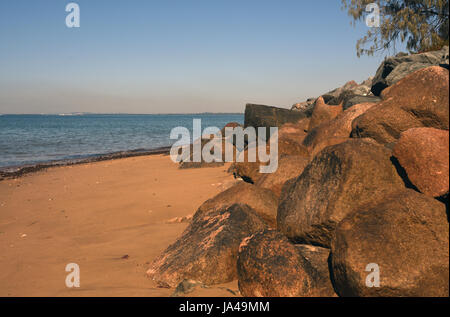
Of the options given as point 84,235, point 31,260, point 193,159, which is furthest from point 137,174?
point 31,260

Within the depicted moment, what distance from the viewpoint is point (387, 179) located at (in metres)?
3.84

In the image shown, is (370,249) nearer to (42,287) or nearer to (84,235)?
(42,287)

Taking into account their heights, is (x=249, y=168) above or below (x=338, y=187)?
below

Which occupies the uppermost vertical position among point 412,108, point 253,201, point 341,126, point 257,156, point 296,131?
point 412,108

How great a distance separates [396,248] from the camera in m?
3.09

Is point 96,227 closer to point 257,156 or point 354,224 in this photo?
point 257,156

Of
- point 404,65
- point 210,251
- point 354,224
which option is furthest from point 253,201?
point 404,65

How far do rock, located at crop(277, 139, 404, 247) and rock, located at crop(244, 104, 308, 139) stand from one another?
28.8 ft

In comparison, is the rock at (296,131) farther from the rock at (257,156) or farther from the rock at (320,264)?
the rock at (320,264)

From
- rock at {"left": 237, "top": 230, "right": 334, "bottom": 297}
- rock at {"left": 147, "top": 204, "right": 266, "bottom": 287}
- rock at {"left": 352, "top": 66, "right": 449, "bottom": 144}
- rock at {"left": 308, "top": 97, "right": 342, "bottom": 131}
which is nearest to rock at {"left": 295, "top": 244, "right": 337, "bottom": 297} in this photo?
rock at {"left": 237, "top": 230, "right": 334, "bottom": 297}

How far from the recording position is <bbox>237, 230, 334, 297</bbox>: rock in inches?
136

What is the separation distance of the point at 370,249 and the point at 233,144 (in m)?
11.7

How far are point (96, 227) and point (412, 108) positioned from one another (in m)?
5.80

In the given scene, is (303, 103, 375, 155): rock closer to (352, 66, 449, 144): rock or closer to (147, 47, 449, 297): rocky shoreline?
(352, 66, 449, 144): rock
